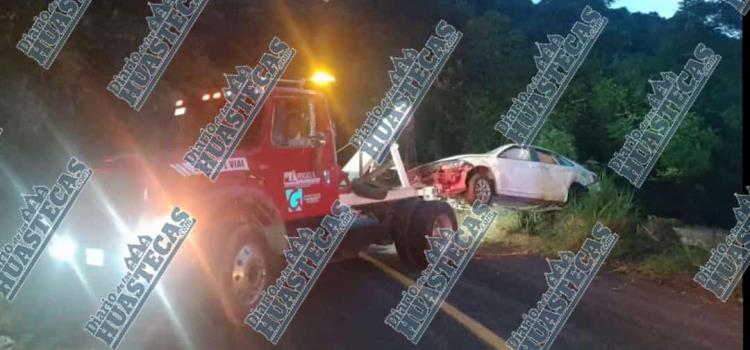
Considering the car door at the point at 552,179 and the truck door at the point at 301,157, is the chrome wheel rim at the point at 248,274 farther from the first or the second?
the car door at the point at 552,179

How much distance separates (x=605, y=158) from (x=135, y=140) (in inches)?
457

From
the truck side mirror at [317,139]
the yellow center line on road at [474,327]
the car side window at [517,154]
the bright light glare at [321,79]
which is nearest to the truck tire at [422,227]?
the yellow center line on road at [474,327]

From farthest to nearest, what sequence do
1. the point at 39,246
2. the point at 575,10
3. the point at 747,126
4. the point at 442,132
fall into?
the point at 575,10, the point at 442,132, the point at 39,246, the point at 747,126

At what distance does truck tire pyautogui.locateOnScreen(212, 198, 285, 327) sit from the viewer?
261 inches

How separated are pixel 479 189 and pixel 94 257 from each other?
8.82 meters

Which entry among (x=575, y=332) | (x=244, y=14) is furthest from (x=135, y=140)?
(x=575, y=332)

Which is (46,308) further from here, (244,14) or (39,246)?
(244,14)

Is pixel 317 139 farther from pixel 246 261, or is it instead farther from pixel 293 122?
pixel 246 261

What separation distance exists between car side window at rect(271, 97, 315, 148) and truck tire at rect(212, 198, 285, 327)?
763mm

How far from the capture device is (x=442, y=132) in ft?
63.9

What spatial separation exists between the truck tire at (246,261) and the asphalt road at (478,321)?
0.24 meters

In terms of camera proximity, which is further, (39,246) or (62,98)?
(62,98)

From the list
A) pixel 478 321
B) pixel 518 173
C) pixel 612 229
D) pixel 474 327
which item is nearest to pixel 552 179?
pixel 518 173

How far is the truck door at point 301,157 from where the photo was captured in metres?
7.55
